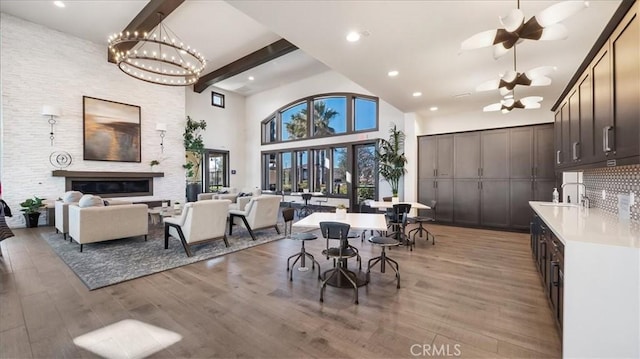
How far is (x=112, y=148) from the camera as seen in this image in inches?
303

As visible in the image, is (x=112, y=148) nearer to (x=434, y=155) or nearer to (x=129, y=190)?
(x=129, y=190)

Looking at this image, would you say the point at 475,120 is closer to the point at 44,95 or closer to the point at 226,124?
the point at 226,124

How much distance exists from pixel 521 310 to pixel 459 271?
104 centimetres

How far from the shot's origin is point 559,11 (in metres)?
2.07

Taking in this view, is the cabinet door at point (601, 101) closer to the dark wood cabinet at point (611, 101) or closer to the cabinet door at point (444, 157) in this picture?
the dark wood cabinet at point (611, 101)

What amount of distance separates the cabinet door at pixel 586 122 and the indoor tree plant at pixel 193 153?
9762mm

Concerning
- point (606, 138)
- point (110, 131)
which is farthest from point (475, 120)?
point (110, 131)

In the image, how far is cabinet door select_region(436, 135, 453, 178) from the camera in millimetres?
6918

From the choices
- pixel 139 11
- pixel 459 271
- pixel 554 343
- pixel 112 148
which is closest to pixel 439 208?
pixel 459 271

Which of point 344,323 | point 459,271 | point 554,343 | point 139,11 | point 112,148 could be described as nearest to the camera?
point 554,343

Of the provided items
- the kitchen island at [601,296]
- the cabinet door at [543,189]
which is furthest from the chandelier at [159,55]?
the cabinet door at [543,189]

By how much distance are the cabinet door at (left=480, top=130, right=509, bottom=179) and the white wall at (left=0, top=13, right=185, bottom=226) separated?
9.53 m

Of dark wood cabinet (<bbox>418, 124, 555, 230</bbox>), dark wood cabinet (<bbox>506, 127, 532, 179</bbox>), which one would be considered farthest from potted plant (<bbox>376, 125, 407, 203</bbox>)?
dark wood cabinet (<bbox>506, 127, 532, 179</bbox>)

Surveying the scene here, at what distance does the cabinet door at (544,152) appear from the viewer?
5.73 metres
